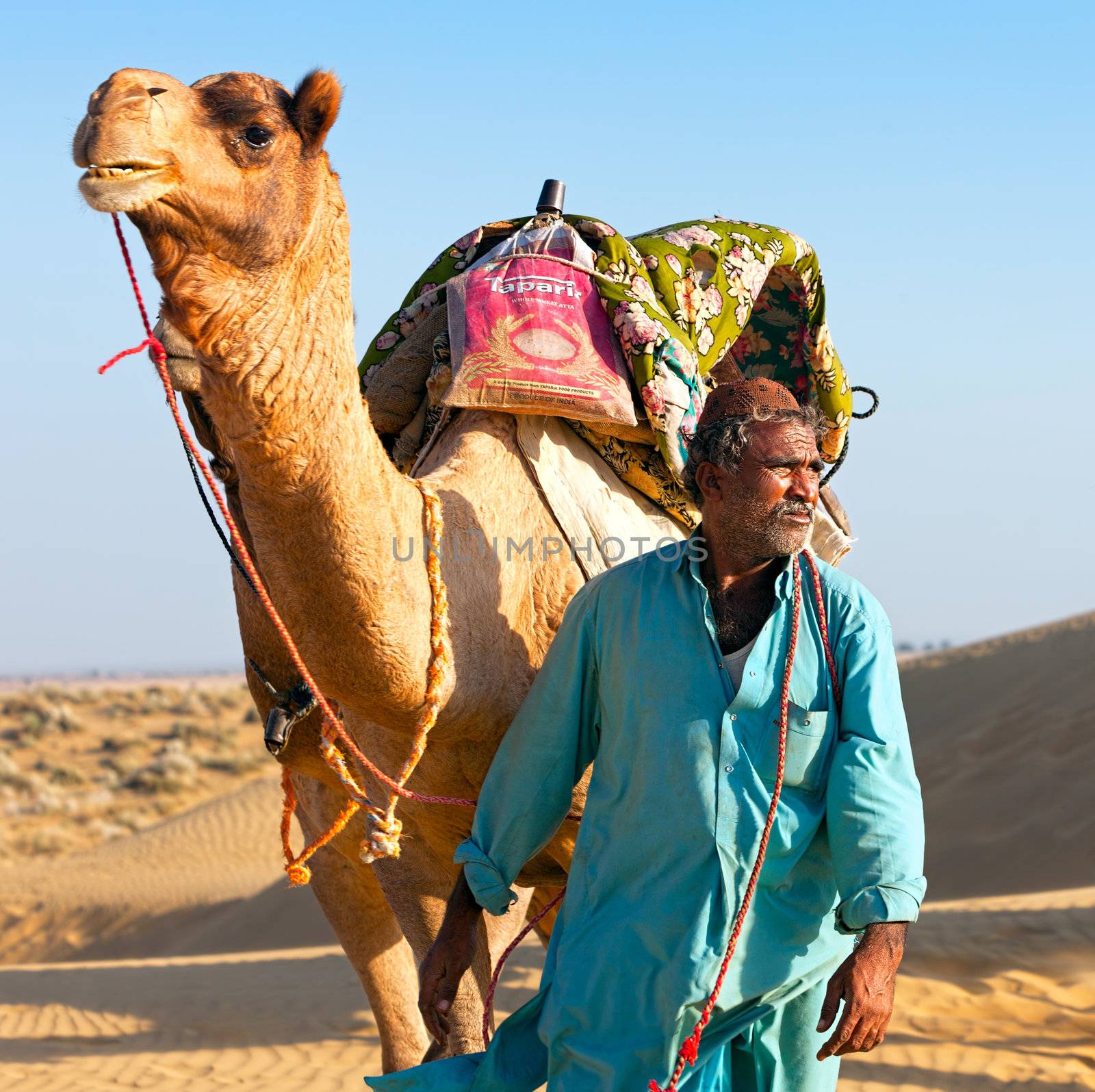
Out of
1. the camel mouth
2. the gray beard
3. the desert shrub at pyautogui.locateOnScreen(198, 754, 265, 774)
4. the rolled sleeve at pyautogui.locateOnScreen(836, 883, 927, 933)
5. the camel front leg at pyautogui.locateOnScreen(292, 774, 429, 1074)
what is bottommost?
the desert shrub at pyautogui.locateOnScreen(198, 754, 265, 774)

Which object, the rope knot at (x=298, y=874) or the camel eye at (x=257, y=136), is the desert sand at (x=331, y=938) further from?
the camel eye at (x=257, y=136)

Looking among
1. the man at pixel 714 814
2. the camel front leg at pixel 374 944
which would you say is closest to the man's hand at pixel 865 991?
the man at pixel 714 814

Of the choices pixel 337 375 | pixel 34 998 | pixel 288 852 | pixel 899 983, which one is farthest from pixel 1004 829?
pixel 337 375

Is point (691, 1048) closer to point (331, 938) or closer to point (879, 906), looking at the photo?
point (879, 906)

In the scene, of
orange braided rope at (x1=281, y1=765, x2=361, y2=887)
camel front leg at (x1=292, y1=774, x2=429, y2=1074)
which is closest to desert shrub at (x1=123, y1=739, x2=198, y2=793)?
camel front leg at (x1=292, y1=774, x2=429, y2=1074)

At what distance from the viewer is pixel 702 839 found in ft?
8.64

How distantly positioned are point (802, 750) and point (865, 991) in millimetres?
461

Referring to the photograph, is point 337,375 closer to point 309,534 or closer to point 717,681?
point 309,534

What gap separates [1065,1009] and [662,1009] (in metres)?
6.05

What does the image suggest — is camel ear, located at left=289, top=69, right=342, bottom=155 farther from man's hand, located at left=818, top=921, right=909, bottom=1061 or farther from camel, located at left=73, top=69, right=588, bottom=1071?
man's hand, located at left=818, top=921, right=909, bottom=1061

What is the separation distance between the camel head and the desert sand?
5400mm

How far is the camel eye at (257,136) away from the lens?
2607 mm

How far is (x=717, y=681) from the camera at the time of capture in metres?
2.74

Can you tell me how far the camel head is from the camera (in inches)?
92.7
